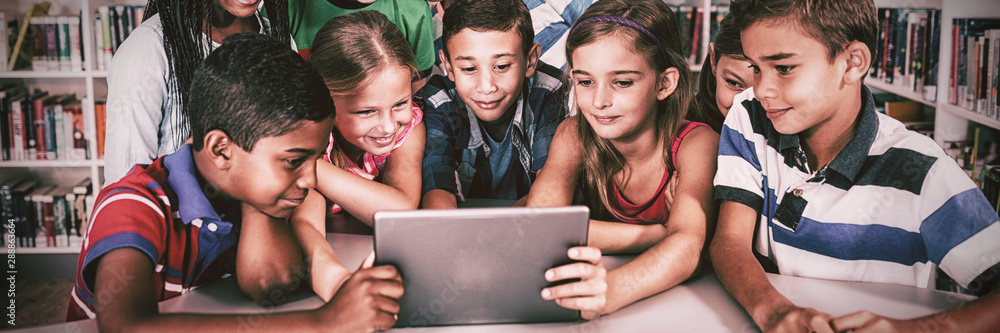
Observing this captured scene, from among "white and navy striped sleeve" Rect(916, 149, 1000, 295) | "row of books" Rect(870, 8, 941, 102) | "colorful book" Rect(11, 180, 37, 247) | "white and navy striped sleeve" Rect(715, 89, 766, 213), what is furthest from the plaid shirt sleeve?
"colorful book" Rect(11, 180, 37, 247)

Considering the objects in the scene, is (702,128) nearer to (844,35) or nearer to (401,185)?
(844,35)

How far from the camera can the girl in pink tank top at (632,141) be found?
116cm

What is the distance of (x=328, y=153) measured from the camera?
53.4 inches

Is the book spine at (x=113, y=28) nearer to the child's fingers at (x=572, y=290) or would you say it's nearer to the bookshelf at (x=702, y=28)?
the bookshelf at (x=702, y=28)

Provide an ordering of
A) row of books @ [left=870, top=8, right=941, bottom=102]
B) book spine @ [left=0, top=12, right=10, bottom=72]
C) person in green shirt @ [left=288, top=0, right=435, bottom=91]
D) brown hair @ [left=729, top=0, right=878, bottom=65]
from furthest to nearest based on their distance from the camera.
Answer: book spine @ [left=0, top=12, right=10, bottom=72], row of books @ [left=870, top=8, right=941, bottom=102], person in green shirt @ [left=288, top=0, right=435, bottom=91], brown hair @ [left=729, top=0, right=878, bottom=65]

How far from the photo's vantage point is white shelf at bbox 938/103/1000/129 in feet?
5.82

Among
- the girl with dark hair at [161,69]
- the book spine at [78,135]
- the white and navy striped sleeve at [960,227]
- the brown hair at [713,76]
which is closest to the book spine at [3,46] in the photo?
the book spine at [78,135]

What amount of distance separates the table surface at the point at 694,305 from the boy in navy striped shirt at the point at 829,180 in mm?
39

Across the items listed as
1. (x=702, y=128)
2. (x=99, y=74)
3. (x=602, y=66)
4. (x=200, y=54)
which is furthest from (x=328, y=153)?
(x=99, y=74)

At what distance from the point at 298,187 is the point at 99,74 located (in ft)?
5.91

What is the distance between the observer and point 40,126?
7.88 feet

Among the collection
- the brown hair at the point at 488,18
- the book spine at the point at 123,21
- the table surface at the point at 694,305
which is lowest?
the table surface at the point at 694,305

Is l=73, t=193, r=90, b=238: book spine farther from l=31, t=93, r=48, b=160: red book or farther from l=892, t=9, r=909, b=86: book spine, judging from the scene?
l=892, t=9, r=909, b=86: book spine

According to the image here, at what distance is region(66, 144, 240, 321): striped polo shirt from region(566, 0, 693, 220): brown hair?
713mm
